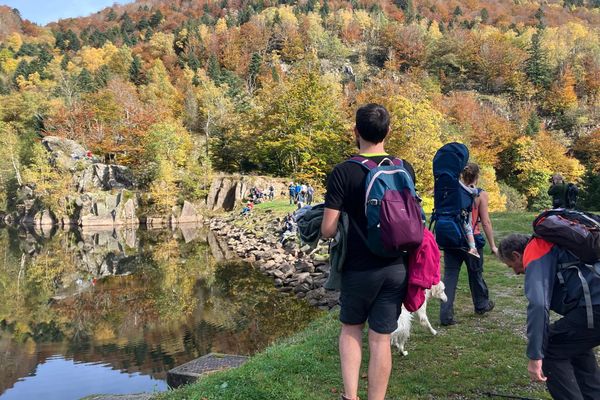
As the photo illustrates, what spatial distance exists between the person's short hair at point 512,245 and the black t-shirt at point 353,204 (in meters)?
0.70

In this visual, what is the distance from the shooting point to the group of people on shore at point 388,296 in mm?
2688

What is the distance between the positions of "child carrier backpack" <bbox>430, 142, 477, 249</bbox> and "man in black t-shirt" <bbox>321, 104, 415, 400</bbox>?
273 cm

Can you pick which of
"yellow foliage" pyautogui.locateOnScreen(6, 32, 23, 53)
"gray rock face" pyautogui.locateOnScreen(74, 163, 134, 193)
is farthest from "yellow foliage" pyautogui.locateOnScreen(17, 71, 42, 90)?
"gray rock face" pyautogui.locateOnScreen(74, 163, 134, 193)

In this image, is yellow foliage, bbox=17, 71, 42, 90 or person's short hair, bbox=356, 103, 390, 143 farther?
yellow foliage, bbox=17, 71, 42, 90

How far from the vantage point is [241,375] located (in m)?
5.01

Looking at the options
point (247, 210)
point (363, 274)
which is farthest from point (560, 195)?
point (247, 210)

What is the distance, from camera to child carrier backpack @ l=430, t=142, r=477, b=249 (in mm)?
5699

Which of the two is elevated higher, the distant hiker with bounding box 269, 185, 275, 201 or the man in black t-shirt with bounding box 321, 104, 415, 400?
the man in black t-shirt with bounding box 321, 104, 415, 400

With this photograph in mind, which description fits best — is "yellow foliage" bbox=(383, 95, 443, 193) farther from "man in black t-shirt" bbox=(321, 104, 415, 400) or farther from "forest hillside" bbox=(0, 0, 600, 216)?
"man in black t-shirt" bbox=(321, 104, 415, 400)

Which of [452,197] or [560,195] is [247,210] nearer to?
[452,197]

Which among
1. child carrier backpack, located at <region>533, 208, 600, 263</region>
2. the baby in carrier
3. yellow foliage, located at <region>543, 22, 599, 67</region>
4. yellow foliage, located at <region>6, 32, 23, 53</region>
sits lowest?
the baby in carrier

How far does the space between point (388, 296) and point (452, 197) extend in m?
3.03

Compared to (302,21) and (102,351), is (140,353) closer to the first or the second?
(102,351)

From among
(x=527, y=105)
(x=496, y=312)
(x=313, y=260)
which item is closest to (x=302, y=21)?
(x=527, y=105)
